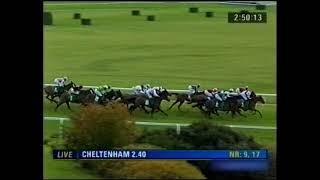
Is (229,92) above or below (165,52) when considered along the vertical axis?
below

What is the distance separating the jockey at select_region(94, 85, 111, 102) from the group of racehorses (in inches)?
1.0

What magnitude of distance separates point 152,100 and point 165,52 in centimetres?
44

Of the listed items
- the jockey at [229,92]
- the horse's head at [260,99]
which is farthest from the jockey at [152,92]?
the horse's head at [260,99]

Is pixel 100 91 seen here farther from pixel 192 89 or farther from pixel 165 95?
pixel 192 89

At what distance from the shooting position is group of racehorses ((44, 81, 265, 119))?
1028cm

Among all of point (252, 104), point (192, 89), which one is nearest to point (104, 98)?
point (192, 89)

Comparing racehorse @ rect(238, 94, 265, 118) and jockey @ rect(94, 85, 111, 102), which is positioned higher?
jockey @ rect(94, 85, 111, 102)

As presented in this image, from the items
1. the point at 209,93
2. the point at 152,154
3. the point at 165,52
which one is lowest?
the point at 152,154

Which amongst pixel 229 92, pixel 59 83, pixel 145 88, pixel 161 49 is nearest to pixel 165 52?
pixel 161 49

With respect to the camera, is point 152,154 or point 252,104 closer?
point 152,154

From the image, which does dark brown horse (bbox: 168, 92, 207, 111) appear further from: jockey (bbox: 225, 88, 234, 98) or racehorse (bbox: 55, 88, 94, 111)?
racehorse (bbox: 55, 88, 94, 111)

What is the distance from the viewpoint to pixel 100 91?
10.3m

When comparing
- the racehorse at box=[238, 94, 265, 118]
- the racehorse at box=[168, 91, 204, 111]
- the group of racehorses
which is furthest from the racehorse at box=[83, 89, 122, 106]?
the racehorse at box=[238, 94, 265, 118]
